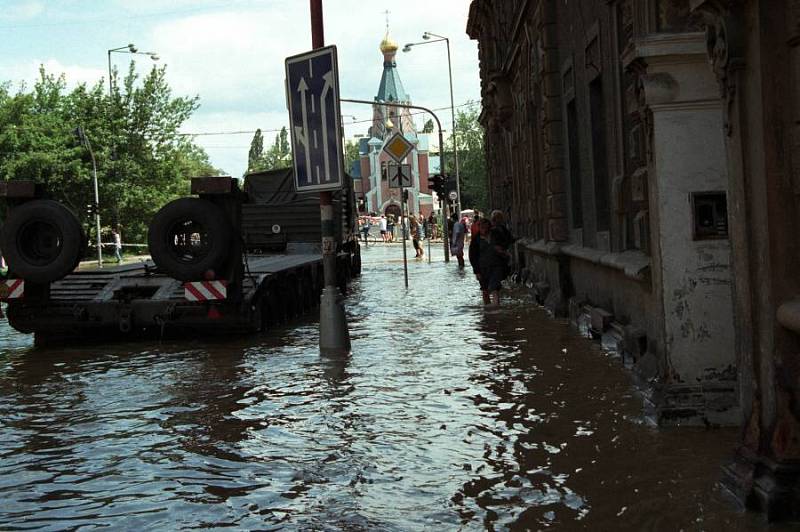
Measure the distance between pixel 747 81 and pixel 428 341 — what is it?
316 inches

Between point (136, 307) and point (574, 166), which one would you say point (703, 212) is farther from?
point (136, 307)

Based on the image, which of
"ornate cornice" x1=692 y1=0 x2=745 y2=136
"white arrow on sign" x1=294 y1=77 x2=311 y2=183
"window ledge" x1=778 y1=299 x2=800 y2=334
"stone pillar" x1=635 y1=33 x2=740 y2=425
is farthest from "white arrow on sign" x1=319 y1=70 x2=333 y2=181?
"window ledge" x1=778 y1=299 x2=800 y2=334

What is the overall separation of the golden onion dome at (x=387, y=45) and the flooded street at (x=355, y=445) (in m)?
106

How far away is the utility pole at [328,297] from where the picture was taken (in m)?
11.8

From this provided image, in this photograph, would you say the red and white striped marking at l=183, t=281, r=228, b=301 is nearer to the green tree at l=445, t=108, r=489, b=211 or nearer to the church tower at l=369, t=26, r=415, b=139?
the green tree at l=445, t=108, r=489, b=211

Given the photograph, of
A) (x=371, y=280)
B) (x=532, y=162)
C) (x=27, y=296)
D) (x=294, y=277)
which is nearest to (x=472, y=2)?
(x=371, y=280)

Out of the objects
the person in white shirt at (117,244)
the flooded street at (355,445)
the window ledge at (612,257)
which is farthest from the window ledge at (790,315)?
the person in white shirt at (117,244)

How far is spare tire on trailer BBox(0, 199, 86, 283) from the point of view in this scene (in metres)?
13.3

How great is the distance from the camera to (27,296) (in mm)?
13516

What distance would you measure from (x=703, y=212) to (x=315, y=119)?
19.8 feet

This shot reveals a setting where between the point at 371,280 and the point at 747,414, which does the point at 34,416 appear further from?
the point at 371,280

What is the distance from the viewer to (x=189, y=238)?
13.4 m

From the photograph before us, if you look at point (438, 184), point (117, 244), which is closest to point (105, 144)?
point (117, 244)

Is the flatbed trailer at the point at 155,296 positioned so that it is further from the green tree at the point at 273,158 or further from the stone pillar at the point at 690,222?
the green tree at the point at 273,158
